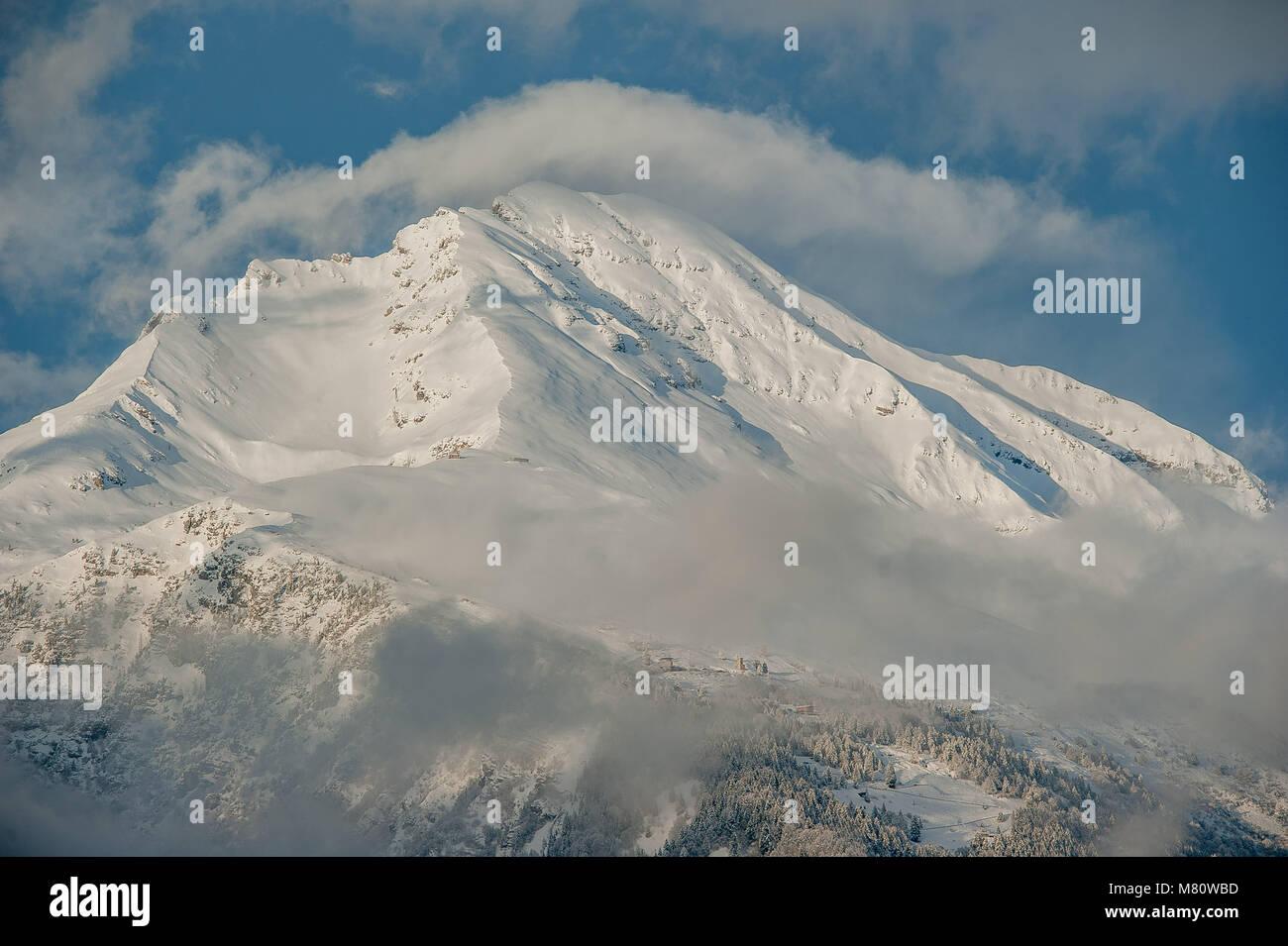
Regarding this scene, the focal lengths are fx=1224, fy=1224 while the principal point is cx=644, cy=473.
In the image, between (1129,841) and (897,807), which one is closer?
(897,807)

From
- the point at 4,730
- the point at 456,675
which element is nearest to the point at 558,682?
the point at 456,675

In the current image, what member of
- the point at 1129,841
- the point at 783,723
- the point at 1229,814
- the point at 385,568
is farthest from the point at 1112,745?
the point at 385,568

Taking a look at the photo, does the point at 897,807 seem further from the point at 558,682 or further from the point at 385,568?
the point at 385,568

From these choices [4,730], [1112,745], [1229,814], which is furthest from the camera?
[1112,745]

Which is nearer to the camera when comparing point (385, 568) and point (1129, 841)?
point (1129, 841)

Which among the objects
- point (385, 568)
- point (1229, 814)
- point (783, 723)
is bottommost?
point (1229, 814)

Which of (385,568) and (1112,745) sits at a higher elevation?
(385,568)
